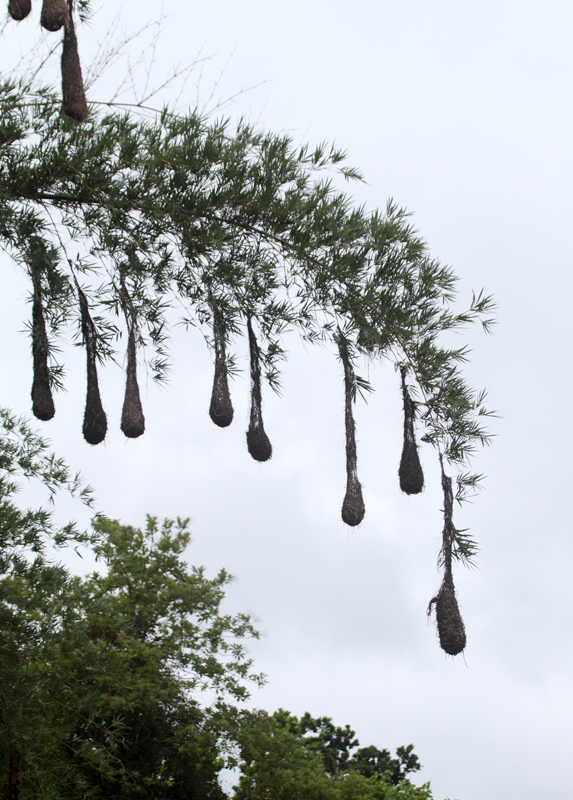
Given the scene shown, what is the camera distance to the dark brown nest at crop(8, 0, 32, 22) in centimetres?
485

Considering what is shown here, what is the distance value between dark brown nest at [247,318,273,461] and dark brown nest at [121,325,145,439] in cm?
70

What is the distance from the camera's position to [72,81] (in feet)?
15.4

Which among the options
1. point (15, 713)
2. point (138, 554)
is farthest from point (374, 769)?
point (15, 713)

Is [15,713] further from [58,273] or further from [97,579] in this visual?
[97,579]

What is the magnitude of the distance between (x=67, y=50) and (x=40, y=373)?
2116 millimetres

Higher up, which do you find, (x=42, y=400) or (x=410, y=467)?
(x=410, y=467)

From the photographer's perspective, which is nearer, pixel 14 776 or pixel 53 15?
pixel 53 15

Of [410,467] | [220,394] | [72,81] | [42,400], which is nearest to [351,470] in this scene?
[410,467]

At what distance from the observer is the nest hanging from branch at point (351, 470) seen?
4508mm

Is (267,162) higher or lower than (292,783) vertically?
higher

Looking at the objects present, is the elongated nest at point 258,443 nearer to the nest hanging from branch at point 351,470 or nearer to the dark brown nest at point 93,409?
the nest hanging from branch at point 351,470

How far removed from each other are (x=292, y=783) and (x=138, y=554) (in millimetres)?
4687

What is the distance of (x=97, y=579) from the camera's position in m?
12.9

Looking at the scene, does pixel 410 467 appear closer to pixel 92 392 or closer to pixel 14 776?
pixel 92 392
